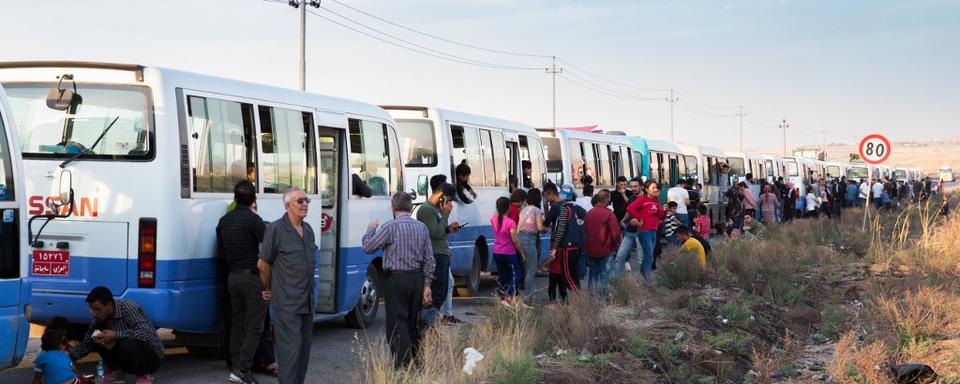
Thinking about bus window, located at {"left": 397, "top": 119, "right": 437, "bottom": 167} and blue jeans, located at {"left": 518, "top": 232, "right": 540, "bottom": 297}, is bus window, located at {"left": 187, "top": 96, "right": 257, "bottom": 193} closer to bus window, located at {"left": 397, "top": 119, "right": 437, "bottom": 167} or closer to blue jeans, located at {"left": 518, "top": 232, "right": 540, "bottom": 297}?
blue jeans, located at {"left": 518, "top": 232, "right": 540, "bottom": 297}

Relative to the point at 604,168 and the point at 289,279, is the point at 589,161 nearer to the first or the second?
the point at 604,168

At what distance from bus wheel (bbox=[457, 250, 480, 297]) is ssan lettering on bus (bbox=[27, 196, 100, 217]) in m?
8.45

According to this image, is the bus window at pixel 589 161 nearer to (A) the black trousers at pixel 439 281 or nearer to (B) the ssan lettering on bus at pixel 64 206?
(A) the black trousers at pixel 439 281

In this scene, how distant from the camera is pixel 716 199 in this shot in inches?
1607

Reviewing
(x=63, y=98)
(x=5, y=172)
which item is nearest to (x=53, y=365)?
(x=5, y=172)

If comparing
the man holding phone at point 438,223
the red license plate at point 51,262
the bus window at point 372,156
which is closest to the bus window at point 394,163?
the bus window at point 372,156

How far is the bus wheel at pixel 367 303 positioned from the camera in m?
13.5

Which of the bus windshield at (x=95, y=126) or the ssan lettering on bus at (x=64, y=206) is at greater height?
the bus windshield at (x=95, y=126)

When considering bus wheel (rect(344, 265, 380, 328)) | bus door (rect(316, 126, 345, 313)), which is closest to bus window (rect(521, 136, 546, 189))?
bus wheel (rect(344, 265, 380, 328))

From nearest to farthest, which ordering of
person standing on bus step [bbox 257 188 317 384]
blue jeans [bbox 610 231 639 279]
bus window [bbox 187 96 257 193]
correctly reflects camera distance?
1. person standing on bus step [bbox 257 188 317 384]
2. bus window [bbox 187 96 257 193]
3. blue jeans [bbox 610 231 639 279]

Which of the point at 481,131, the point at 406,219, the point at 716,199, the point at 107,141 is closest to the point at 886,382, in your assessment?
the point at 406,219

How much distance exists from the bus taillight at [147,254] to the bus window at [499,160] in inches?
403

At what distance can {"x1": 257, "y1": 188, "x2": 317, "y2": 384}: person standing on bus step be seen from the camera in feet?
28.6

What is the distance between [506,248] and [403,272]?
5.52 m
